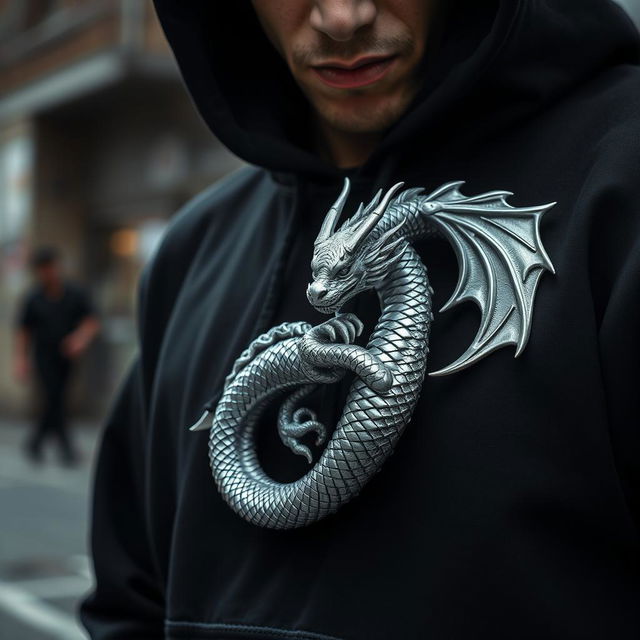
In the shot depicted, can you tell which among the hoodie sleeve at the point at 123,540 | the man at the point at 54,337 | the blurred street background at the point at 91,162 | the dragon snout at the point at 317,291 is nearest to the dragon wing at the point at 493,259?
the dragon snout at the point at 317,291

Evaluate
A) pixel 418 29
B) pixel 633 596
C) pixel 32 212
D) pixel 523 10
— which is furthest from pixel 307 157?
pixel 32 212

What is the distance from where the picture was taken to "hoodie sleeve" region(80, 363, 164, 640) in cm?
155

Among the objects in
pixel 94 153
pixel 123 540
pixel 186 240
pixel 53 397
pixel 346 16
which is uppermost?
pixel 346 16

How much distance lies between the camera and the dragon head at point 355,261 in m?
1.16

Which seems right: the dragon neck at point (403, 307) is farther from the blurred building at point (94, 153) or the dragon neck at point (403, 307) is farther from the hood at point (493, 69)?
the blurred building at point (94, 153)

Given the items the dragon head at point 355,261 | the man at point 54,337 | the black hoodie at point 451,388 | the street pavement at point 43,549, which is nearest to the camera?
the black hoodie at point 451,388

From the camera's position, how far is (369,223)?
1.17 meters

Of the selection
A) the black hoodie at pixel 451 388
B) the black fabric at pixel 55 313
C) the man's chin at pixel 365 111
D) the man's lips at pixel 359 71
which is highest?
the man's lips at pixel 359 71

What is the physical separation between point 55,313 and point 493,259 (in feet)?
26.4

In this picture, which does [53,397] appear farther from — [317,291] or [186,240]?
[317,291]

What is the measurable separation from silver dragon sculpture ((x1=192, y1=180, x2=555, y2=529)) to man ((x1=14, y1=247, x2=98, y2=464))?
7.69 meters

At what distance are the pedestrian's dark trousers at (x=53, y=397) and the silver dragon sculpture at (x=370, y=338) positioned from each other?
803 cm

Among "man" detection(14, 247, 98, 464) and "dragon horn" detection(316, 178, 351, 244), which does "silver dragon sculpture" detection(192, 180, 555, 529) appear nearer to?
"dragon horn" detection(316, 178, 351, 244)

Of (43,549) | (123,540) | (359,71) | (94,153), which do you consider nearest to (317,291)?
(359,71)
